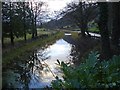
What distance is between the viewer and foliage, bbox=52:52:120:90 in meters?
3.74

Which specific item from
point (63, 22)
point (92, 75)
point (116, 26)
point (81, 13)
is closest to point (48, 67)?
point (116, 26)

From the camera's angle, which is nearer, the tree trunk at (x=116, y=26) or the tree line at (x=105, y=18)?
the tree line at (x=105, y=18)

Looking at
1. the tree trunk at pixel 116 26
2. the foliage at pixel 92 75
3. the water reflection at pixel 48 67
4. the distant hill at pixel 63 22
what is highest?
the foliage at pixel 92 75

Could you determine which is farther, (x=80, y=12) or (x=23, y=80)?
(x=80, y=12)

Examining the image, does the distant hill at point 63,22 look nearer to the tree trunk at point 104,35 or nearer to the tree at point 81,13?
the tree at point 81,13

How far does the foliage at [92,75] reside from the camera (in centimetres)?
374

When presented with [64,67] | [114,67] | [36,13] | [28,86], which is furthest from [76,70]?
[36,13]

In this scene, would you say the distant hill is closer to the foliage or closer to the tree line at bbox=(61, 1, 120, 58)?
the tree line at bbox=(61, 1, 120, 58)

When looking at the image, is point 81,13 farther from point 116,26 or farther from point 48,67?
point 48,67

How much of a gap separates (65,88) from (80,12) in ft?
145

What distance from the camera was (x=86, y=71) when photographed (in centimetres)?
373

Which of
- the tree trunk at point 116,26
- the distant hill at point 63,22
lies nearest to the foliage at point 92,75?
the tree trunk at point 116,26

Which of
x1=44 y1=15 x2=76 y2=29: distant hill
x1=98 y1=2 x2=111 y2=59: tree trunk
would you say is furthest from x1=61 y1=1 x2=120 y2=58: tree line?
x1=44 y1=15 x2=76 y2=29: distant hill

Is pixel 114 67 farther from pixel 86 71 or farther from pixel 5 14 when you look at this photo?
pixel 5 14
